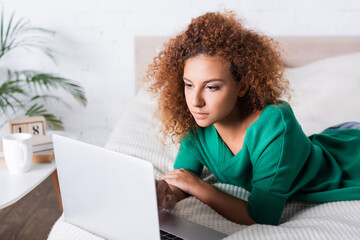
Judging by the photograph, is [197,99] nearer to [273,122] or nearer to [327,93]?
[273,122]

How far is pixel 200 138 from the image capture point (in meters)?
1.22

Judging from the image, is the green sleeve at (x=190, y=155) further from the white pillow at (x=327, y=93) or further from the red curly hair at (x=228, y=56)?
the white pillow at (x=327, y=93)

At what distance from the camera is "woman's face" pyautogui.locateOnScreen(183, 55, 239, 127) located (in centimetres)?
96

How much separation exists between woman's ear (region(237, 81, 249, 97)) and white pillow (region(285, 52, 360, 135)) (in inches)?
31.1

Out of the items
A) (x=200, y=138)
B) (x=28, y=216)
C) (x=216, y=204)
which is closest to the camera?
(x=216, y=204)

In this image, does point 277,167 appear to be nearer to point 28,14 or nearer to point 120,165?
point 120,165

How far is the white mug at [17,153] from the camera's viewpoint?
1.30 metres

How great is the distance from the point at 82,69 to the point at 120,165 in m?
2.10

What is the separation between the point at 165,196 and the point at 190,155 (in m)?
0.22

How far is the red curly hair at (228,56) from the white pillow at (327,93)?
2.49ft

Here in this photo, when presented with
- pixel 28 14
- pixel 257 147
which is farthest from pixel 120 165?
pixel 28 14

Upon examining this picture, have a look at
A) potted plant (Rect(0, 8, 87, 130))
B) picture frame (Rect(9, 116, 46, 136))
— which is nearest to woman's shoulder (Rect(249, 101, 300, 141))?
picture frame (Rect(9, 116, 46, 136))

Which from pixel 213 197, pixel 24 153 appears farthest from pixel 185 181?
pixel 24 153

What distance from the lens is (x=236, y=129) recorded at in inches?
44.1
